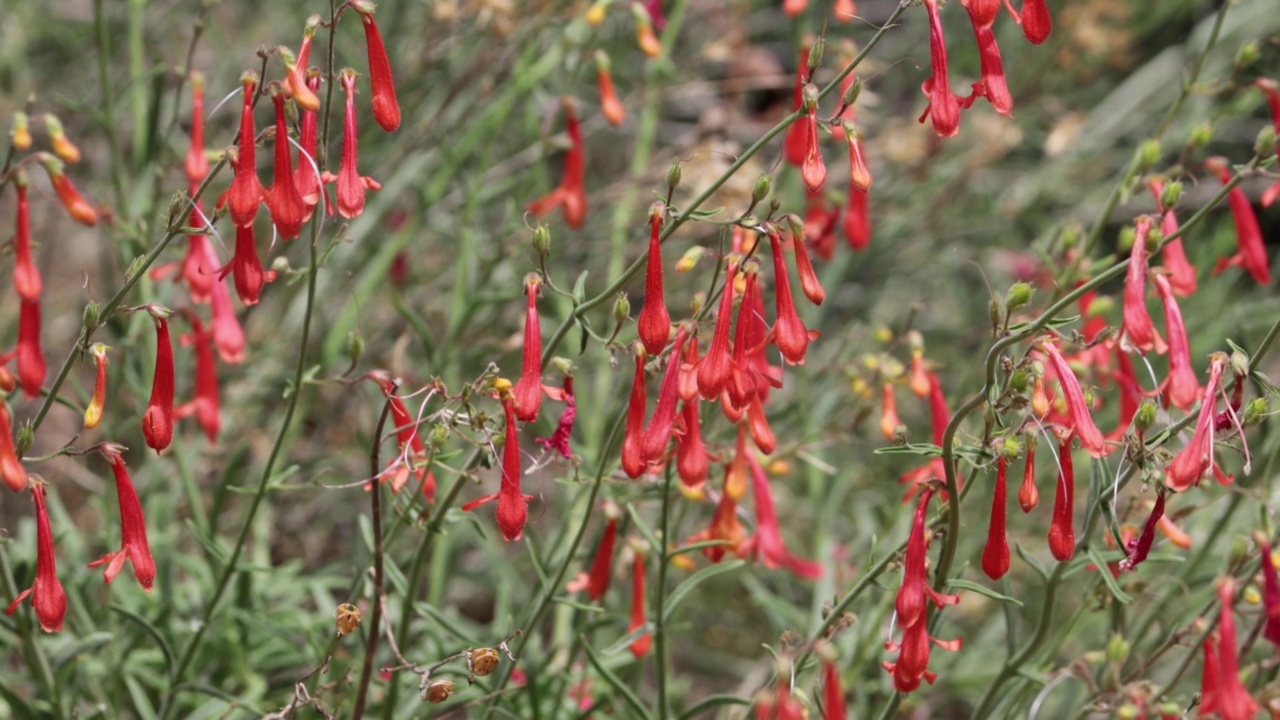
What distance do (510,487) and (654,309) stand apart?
1.14 ft

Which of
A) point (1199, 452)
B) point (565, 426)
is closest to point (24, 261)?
point (565, 426)

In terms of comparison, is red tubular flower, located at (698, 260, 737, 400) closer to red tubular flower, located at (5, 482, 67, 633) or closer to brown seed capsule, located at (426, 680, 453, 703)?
brown seed capsule, located at (426, 680, 453, 703)

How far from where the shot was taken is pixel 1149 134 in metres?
5.55

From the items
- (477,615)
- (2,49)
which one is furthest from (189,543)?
(2,49)

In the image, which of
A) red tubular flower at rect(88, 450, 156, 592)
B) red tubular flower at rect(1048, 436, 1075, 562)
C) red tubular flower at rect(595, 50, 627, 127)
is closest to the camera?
red tubular flower at rect(1048, 436, 1075, 562)

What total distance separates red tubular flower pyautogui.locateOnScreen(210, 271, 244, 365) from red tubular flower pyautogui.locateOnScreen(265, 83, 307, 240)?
74 centimetres

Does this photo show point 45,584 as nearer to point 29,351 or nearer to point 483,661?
point 29,351

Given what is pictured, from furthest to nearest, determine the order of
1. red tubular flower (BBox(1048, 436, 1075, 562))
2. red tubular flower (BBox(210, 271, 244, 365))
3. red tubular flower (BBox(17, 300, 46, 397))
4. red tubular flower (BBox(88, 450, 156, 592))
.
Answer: red tubular flower (BBox(210, 271, 244, 365)) → red tubular flower (BBox(17, 300, 46, 397)) → red tubular flower (BBox(88, 450, 156, 592)) → red tubular flower (BBox(1048, 436, 1075, 562))

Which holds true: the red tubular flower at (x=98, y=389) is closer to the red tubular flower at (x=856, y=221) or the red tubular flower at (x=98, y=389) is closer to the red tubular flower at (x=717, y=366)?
the red tubular flower at (x=717, y=366)

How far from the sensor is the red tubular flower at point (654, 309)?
1.88 metres

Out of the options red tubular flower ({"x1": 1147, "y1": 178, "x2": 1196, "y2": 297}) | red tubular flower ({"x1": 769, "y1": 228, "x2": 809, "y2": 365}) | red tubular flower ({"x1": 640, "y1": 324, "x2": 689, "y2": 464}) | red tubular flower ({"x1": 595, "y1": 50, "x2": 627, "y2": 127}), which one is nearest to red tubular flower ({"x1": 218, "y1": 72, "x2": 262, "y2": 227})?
red tubular flower ({"x1": 640, "y1": 324, "x2": 689, "y2": 464})

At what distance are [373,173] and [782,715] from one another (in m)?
2.85

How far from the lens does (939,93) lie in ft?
6.40

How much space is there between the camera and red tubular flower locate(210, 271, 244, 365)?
8.49ft
